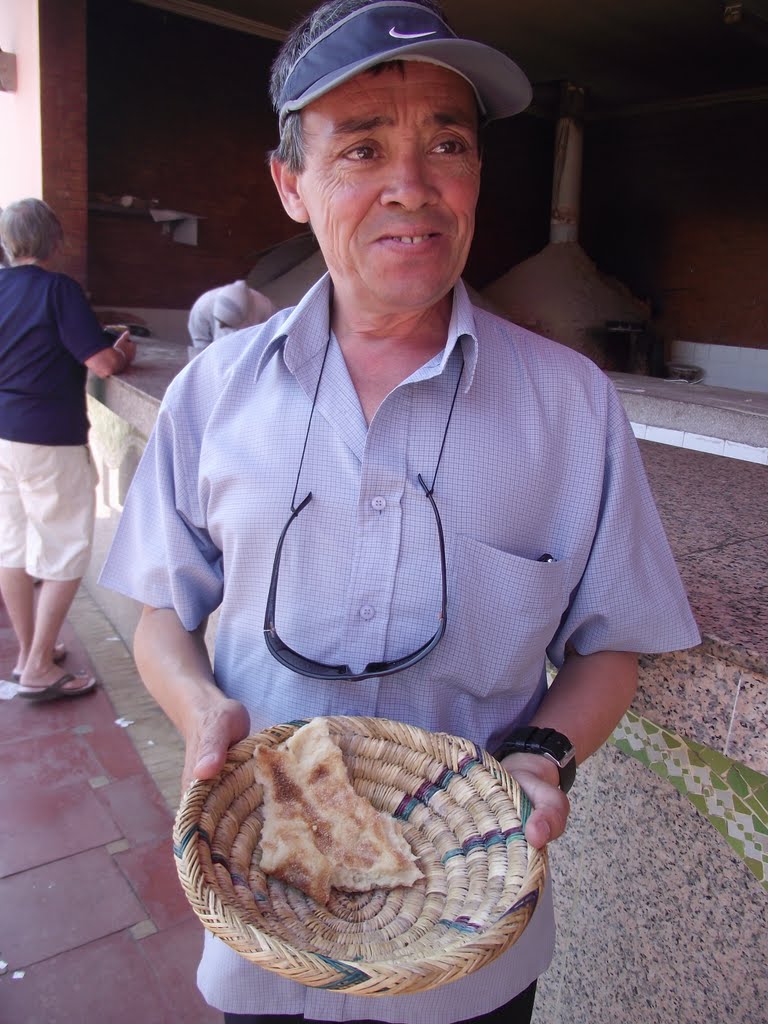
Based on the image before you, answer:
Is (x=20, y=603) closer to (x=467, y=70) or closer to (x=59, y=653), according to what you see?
(x=59, y=653)

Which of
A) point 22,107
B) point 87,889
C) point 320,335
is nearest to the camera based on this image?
point 320,335

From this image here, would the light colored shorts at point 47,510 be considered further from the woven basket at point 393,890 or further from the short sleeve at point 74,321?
the woven basket at point 393,890

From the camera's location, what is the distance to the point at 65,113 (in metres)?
6.42

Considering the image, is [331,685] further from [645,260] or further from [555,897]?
[645,260]

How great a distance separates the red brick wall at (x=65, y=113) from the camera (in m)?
6.28

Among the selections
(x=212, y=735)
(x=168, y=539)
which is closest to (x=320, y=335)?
(x=168, y=539)

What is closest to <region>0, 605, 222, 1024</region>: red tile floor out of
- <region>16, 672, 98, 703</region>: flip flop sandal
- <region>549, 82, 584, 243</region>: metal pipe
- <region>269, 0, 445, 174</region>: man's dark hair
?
<region>16, 672, 98, 703</region>: flip flop sandal

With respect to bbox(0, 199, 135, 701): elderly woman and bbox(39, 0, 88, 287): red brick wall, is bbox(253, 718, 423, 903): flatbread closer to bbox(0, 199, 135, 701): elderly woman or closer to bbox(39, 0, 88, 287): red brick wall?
bbox(0, 199, 135, 701): elderly woman

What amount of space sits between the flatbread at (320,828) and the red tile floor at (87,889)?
5.09 feet

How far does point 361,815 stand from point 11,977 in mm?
1889

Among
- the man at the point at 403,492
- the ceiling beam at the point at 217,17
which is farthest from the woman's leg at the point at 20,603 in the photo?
the ceiling beam at the point at 217,17

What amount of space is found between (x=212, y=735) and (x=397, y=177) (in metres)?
0.86

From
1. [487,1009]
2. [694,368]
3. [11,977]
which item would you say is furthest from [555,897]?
[694,368]

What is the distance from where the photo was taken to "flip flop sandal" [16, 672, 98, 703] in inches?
161
